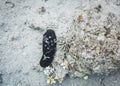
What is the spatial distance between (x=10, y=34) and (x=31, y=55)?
597 millimetres

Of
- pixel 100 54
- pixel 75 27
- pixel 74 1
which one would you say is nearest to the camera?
pixel 100 54

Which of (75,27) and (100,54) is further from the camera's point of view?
(75,27)

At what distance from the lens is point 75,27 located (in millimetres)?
3898

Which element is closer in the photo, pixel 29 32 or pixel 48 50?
pixel 48 50

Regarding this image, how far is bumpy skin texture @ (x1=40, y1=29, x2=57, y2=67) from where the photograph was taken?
13.1 ft

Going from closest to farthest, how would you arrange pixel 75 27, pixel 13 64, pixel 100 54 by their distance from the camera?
pixel 100 54, pixel 75 27, pixel 13 64

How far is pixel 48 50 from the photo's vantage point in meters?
4.00

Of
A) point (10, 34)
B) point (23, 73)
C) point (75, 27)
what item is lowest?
point (23, 73)

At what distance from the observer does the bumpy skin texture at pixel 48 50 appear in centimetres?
400

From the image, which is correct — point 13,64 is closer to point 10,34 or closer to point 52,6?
point 10,34

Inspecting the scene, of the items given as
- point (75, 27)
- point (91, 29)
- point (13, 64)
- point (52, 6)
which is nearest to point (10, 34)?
point (13, 64)

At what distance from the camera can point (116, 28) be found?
367 centimetres

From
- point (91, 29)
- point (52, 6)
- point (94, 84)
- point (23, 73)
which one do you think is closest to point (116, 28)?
point (91, 29)

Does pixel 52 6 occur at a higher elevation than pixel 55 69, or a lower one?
higher
